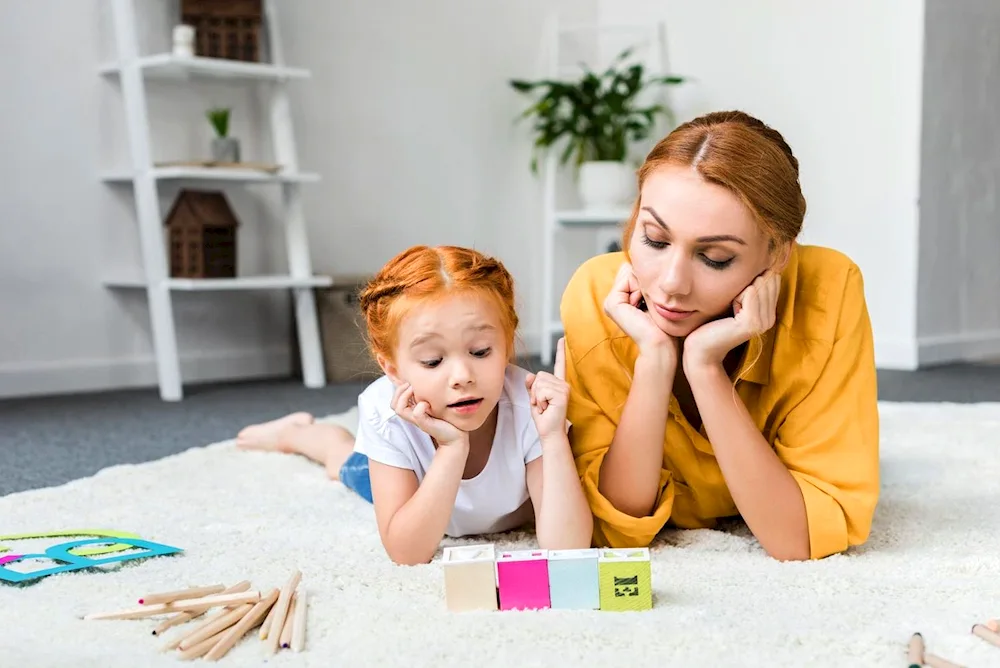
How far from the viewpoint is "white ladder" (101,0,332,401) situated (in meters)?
3.07

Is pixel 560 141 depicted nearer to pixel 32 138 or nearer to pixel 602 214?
pixel 602 214

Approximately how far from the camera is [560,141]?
14.0ft

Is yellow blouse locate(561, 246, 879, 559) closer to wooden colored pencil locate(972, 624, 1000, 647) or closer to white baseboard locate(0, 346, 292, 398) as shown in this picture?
wooden colored pencil locate(972, 624, 1000, 647)

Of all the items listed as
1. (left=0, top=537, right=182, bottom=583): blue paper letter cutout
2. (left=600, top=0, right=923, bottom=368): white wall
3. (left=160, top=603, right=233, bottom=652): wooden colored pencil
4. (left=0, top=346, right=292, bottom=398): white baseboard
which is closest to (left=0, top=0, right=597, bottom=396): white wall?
(left=0, top=346, right=292, bottom=398): white baseboard

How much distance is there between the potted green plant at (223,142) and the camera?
3270 millimetres

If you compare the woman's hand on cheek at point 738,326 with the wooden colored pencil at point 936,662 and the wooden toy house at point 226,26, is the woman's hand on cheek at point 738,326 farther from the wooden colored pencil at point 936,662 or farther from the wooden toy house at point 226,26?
the wooden toy house at point 226,26

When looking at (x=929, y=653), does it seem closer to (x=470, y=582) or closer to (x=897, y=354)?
(x=470, y=582)

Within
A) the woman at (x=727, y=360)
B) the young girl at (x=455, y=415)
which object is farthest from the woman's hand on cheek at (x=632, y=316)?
the young girl at (x=455, y=415)

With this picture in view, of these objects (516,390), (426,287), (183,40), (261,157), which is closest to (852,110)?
(261,157)

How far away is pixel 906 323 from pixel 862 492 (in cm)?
269

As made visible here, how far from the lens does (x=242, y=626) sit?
3.53 ft

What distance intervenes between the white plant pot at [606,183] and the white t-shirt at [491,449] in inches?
101

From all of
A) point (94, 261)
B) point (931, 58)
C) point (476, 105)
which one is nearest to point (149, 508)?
point (94, 261)

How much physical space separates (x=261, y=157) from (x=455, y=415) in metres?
2.50
